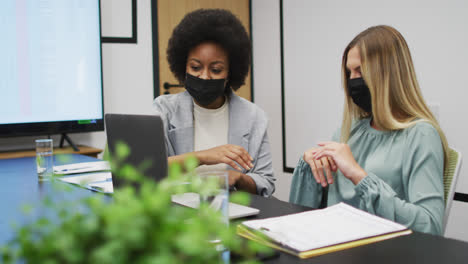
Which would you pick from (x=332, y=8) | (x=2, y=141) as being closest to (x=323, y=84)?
(x=332, y=8)

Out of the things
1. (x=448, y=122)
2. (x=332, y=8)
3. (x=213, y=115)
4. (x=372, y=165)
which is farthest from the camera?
(x=332, y=8)

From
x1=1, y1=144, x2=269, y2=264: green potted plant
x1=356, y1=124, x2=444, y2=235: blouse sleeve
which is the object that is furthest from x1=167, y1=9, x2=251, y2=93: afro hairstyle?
x1=1, y1=144, x2=269, y2=264: green potted plant

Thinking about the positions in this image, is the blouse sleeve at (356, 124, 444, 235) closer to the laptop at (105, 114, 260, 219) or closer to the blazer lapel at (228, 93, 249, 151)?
the laptop at (105, 114, 260, 219)

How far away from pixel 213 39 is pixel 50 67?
4.34 feet

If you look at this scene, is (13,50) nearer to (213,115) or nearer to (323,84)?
(213,115)

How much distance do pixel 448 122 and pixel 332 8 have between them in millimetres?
1206

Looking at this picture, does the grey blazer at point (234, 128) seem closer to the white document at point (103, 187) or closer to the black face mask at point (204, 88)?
the black face mask at point (204, 88)

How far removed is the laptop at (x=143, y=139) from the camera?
3.16ft

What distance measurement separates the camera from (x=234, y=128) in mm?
1778

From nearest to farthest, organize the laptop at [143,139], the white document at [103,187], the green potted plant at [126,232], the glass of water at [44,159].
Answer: the green potted plant at [126,232] < the laptop at [143,139] < the white document at [103,187] < the glass of water at [44,159]

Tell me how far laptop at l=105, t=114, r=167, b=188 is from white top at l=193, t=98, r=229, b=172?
0.74 metres

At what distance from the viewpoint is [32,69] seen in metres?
2.58

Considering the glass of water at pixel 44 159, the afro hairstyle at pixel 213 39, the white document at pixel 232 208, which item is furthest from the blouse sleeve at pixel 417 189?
the glass of water at pixel 44 159

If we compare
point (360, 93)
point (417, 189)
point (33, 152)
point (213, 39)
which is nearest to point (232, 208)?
point (417, 189)
